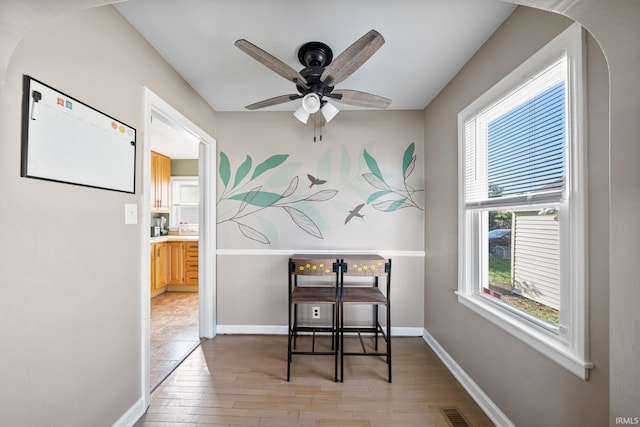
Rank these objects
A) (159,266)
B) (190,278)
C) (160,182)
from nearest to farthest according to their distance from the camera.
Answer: (159,266) → (190,278) → (160,182)

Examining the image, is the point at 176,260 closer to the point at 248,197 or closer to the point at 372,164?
the point at 248,197

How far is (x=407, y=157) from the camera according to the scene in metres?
2.82

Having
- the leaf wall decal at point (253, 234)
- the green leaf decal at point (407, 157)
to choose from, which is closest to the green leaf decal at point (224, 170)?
the leaf wall decal at point (253, 234)

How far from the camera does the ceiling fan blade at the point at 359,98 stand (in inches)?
69.7

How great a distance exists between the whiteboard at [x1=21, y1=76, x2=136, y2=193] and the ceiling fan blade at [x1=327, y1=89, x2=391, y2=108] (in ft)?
4.51

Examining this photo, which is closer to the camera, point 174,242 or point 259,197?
point 259,197

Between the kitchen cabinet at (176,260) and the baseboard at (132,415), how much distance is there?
2.95 meters

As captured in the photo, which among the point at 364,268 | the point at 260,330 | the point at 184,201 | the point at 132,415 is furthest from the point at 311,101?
the point at 184,201

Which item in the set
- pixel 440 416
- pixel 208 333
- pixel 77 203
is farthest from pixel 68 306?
pixel 440 416

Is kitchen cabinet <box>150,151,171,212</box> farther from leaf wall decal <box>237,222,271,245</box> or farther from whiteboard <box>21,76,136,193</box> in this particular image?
whiteboard <box>21,76,136,193</box>

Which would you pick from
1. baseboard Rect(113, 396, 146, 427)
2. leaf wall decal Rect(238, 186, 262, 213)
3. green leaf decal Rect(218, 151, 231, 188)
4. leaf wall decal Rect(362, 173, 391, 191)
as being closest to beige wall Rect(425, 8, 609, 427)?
leaf wall decal Rect(362, 173, 391, 191)

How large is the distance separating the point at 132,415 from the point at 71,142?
5.49 ft

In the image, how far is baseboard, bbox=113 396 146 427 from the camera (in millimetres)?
1513

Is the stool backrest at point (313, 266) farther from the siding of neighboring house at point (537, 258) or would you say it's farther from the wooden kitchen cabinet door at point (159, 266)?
the wooden kitchen cabinet door at point (159, 266)
